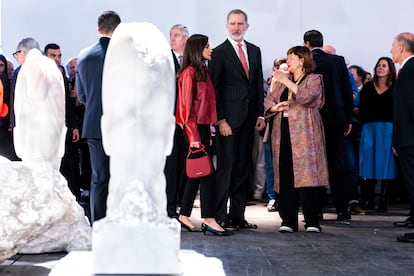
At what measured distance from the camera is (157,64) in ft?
12.8

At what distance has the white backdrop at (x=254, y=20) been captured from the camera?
34.2 ft

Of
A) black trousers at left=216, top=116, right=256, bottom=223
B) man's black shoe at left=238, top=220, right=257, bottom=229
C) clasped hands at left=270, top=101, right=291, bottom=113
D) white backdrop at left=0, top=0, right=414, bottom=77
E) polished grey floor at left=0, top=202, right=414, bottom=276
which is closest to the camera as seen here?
polished grey floor at left=0, top=202, right=414, bottom=276

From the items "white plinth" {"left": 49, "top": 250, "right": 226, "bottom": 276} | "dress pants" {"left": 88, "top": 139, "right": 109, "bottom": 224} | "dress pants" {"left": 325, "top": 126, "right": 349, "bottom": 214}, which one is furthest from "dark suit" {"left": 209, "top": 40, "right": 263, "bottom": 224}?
"white plinth" {"left": 49, "top": 250, "right": 226, "bottom": 276}

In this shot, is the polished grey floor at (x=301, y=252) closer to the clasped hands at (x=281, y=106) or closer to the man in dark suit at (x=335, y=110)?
the man in dark suit at (x=335, y=110)

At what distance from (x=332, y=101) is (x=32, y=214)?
3744 mm

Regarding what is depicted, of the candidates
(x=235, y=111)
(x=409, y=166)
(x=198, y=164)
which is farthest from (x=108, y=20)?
(x=409, y=166)

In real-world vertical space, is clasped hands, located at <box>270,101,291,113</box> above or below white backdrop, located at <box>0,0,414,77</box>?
below

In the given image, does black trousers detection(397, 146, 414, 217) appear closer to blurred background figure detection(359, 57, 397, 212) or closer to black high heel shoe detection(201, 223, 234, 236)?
black high heel shoe detection(201, 223, 234, 236)

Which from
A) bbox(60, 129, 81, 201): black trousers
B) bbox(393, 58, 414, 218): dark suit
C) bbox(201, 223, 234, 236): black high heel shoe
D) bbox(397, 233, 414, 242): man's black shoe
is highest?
bbox(393, 58, 414, 218): dark suit

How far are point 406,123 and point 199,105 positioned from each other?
1694mm

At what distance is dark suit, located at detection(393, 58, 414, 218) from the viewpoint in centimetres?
657

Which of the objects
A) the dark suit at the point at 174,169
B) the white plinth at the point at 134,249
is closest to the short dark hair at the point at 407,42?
the dark suit at the point at 174,169

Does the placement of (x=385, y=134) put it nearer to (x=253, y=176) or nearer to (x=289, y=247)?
(x=253, y=176)

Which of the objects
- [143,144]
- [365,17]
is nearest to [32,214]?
[143,144]
